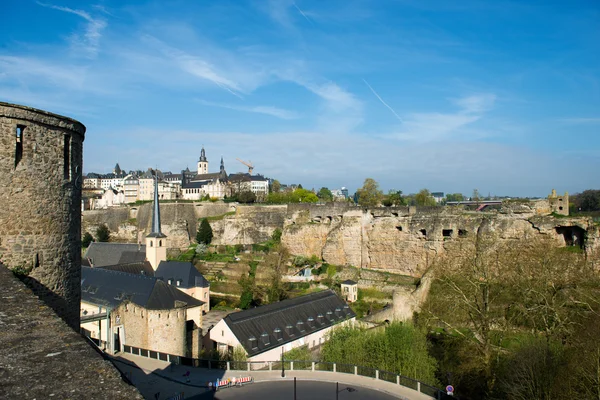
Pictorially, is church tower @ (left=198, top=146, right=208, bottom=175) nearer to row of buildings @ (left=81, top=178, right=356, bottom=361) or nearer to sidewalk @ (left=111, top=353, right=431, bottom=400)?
row of buildings @ (left=81, top=178, right=356, bottom=361)

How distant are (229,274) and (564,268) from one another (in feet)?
78.5

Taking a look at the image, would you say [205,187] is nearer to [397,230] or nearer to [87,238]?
[87,238]

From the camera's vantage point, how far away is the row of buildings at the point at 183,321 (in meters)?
19.1

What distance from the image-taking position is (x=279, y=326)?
2055cm

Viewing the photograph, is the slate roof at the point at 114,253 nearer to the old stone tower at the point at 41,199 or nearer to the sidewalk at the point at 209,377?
the sidewalk at the point at 209,377

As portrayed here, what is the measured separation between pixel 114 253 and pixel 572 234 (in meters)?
34.0

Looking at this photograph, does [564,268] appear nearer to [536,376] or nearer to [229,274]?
[536,376]

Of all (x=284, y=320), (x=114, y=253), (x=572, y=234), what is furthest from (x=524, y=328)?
(x=114, y=253)

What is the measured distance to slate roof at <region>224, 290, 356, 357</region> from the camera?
19.1 m

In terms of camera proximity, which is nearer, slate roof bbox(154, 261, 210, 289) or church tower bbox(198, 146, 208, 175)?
slate roof bbox(154, 261, 210, 289)

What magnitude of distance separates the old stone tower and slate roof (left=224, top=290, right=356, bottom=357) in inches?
502

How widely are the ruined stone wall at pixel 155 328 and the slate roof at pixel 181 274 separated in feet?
29.5

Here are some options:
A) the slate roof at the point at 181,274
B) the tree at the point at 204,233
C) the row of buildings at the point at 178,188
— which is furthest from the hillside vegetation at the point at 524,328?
the row of buildings at the point at 178,188

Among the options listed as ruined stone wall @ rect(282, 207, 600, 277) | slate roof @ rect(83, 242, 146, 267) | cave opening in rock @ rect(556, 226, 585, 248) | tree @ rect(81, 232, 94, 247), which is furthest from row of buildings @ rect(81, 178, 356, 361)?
tree @ rect(81, 232, 94, 247)
